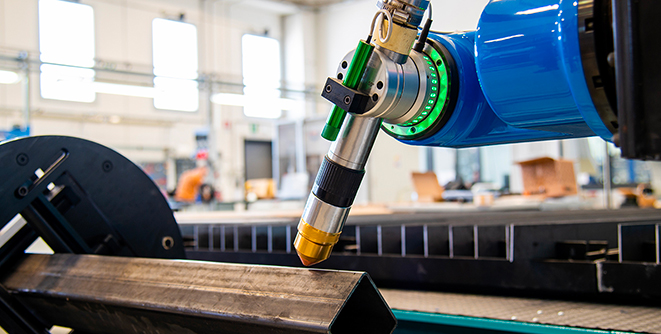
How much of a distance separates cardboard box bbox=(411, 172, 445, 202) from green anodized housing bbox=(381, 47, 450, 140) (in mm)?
4350

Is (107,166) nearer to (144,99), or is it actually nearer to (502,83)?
(502,83)

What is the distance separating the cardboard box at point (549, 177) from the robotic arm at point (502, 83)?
12.7 feet

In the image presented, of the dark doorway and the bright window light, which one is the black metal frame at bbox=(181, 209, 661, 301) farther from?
the dark doorway

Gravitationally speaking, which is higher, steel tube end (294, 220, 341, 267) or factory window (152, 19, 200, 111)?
factory window (152, 19, 200, 111)

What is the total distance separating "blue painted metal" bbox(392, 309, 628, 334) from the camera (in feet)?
2.64

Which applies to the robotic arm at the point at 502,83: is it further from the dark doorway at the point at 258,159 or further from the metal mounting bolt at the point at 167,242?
the dark doorway at the point at 258,159

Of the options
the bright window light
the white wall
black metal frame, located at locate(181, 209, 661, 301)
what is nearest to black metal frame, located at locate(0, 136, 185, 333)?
black metal frame, located at locate(181, 209, 661, 301)

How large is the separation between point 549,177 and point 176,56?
7.83 meters

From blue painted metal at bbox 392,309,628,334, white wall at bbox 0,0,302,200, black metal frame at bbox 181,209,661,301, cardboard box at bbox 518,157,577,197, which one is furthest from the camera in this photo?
white wall at bbox 0,0,302,200

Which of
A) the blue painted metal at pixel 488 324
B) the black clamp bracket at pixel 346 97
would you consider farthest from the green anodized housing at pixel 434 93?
the blue painted metal at pixel 488 324

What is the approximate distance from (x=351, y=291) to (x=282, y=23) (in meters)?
11.5

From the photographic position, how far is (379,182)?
7969 millimetres

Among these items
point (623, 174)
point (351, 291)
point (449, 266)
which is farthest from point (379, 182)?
point (351, 291)

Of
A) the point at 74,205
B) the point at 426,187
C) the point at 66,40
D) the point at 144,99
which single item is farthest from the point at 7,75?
the point at 74,205
